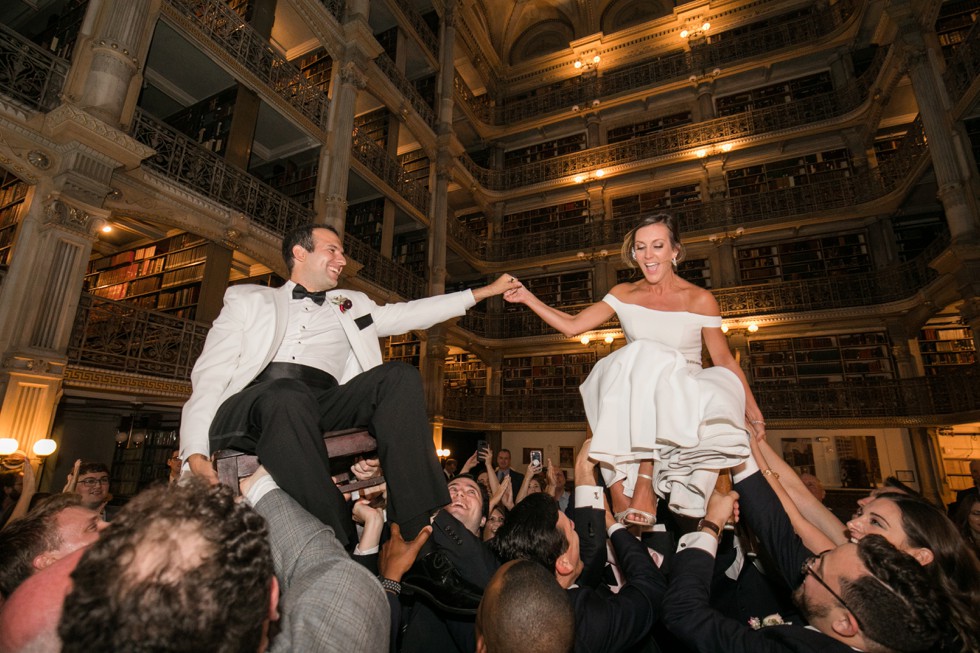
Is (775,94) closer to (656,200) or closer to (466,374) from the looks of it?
(656,200)

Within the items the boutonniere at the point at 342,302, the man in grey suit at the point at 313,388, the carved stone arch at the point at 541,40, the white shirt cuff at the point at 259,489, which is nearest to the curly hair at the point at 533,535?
the man in grey suit at the point at 313,388

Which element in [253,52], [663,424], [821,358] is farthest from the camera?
[821,358]

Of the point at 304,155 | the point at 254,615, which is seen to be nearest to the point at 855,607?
the point at 254,615

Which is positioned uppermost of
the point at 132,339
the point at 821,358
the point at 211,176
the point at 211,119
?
the point at 211,119

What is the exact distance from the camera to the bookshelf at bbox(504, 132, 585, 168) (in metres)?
17.9

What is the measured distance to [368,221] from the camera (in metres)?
13.1

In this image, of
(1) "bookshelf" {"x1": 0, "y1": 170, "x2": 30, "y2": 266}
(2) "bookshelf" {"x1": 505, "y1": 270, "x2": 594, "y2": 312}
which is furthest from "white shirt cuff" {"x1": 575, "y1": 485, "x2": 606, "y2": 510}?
(2) "bookshelf" {"x1": 505, "y1": 270, "x2": 594, "y2": 312}

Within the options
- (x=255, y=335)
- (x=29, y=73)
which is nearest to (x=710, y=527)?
(x=255, y=335)

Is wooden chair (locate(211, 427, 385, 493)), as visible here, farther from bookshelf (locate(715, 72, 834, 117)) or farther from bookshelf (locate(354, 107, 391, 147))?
bookshelf (locate(715, 72, 834, 117))

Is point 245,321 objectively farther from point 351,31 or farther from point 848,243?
point 848,243

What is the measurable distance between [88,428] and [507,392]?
37.5ft

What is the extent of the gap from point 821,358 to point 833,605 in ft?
47.7

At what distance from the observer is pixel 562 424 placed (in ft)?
49.7

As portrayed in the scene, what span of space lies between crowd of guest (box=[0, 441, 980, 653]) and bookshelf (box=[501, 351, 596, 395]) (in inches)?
535
